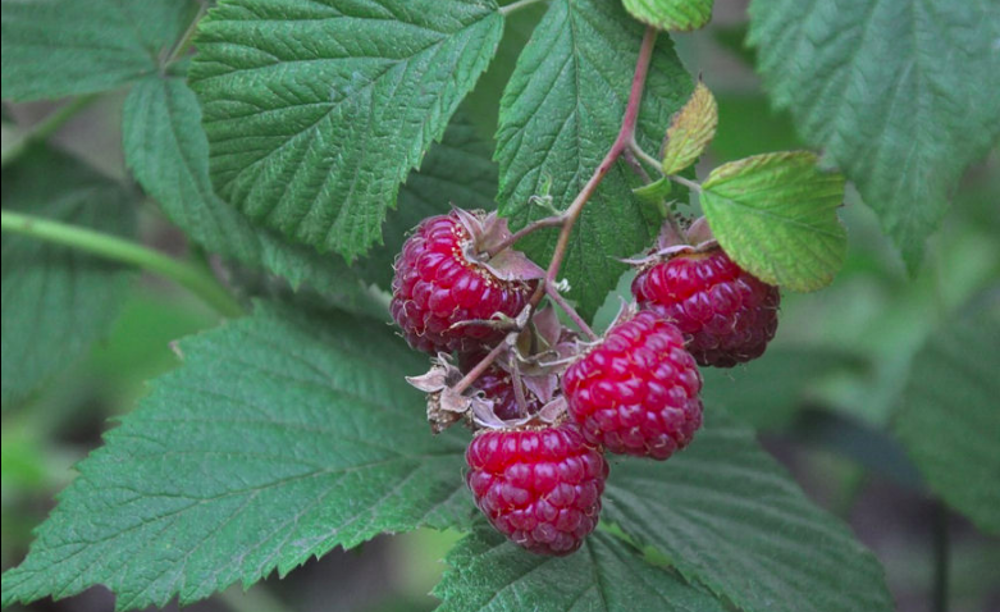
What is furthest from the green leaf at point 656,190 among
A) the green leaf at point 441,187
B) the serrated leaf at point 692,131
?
the green leaf at point 441,187

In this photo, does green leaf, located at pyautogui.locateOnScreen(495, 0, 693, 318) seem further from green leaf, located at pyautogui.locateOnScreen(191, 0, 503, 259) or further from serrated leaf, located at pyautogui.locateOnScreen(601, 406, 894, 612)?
serrated leaf, located at pyautogui.locateOnScreen(601, 406, 894, 612)

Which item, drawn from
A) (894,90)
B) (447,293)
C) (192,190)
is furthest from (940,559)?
(192,190)

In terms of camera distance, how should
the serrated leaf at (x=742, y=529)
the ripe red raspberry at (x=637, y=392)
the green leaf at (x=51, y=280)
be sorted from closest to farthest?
the ripe red raspberry at (x=637, y=392) < the serrated leaf at (x=742, y=529) < the green leaf at (x=51, y=280)

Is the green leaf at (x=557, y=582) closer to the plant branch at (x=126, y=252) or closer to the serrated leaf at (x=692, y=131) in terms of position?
the serrated leaf at (x=692, y=131)

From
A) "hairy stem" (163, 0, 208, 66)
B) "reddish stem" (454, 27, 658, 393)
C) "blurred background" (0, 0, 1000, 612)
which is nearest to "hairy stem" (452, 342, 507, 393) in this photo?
"reddish stem" (454, 27, 658, 393)

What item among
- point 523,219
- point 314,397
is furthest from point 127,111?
point 523,219

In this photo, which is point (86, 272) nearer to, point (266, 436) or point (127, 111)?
point (127, 111)
